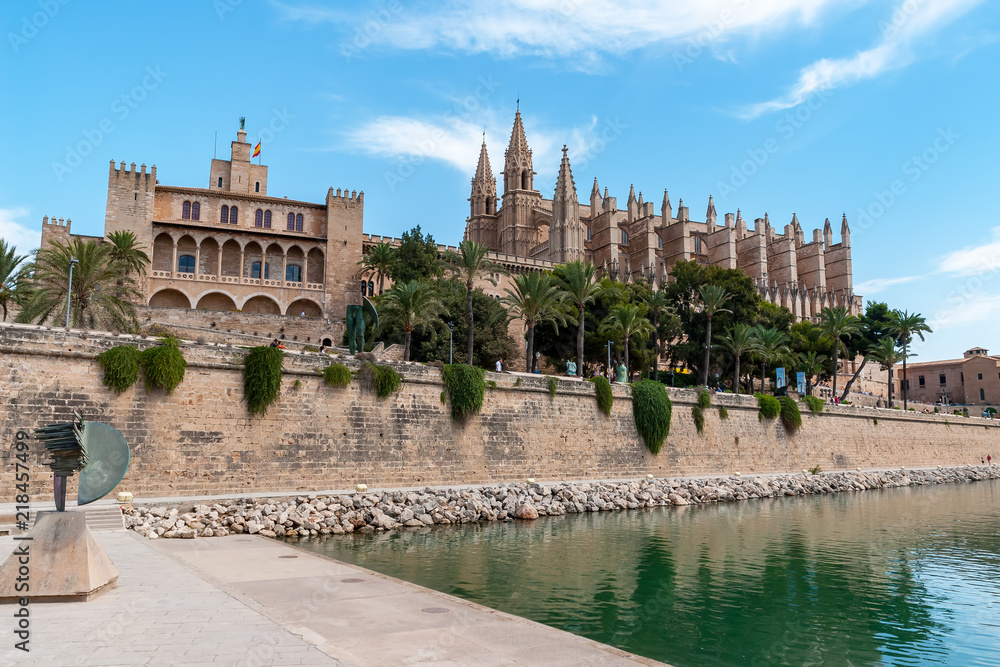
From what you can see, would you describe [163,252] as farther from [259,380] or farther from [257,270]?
[259,380]

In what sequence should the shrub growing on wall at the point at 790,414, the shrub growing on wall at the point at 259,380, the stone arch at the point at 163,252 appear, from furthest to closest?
the stone arch at the point at 163,252 → the shrub growing on wall at the point at 790,414 → the shrub growing on wall at the point at 259,380

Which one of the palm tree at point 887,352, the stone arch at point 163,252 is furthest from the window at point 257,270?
the palm tree at point 887,352

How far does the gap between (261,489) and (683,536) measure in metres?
11.4

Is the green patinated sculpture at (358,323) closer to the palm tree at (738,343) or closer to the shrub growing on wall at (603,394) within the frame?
the shrub growing on wall at (603,394)

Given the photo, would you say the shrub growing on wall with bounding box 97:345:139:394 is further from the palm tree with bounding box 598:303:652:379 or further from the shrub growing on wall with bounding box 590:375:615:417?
the palm tree with bounding box 598:303:652:379

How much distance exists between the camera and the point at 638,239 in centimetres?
7562

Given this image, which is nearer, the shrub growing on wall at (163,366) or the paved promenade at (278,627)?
the paved promenade at (278,627)

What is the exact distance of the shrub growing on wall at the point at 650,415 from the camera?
95.0 feet

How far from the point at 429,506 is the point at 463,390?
Answer: 5.38 meters

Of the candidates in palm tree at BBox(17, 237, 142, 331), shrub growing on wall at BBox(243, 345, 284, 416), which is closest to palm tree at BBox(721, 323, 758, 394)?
shrub growing on wall at BBox(243, 345, 284, 416)

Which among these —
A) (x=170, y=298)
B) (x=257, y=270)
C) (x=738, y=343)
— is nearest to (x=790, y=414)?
(x=738, y=343)

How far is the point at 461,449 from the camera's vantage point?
23.5m

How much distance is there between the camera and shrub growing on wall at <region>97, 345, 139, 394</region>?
A: 17.6 m

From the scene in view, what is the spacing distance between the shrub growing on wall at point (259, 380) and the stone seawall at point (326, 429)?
229 millimetres
